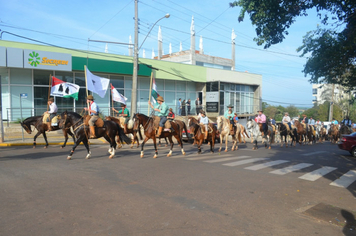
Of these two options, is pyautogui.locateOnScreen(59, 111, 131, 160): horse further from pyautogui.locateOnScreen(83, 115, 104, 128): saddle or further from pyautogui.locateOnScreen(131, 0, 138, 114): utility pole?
pyautogui.locateOnScreen(131, 0, 138, 114): utility pole

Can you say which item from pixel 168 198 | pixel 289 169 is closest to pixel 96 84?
pixel 289 169

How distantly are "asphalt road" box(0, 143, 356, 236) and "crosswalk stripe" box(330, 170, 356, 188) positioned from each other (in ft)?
0.11

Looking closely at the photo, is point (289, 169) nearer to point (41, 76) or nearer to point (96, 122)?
point (96, 122)

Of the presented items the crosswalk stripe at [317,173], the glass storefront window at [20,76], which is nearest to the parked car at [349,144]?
the crosswalk stripe at [317,173]

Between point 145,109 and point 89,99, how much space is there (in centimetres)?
1674

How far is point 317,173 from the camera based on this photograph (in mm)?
9844

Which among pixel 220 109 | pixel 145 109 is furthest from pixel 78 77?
pixel 220 109

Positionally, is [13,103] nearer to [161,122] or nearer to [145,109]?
[145,109]

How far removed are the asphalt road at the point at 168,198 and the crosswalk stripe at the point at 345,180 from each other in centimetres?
3

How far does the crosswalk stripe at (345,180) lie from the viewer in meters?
8.33

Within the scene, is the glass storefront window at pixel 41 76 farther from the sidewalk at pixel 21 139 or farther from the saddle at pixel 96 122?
the saddle at pixel 96 122

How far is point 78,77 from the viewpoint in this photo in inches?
974

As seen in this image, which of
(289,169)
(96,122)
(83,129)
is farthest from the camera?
(96,122)

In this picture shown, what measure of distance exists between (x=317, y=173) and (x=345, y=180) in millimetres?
1044
